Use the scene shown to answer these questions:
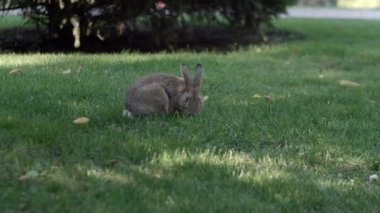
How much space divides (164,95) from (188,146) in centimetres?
83

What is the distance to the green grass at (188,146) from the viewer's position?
388 centimetres

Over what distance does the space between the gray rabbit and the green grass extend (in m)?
0.12

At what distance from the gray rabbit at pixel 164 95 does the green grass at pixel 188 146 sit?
0.38ft

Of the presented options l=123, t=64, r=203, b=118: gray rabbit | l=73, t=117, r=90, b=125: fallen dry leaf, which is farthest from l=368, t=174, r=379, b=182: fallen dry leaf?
l=73, t=117, r=90, b=125: fallen dry leaf

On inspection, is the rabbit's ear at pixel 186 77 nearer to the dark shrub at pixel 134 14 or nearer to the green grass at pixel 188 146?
the green grass at pixel 188 146

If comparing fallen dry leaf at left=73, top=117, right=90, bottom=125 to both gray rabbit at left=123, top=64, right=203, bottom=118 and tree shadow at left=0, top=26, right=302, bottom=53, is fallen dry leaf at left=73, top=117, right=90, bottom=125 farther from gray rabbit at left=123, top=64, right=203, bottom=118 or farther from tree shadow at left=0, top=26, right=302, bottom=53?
tree shadow at left=0, top=26, right=302, bottom=53

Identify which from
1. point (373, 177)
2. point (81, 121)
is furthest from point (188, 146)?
point (373, 177)

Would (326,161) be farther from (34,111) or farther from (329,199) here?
(34,111)

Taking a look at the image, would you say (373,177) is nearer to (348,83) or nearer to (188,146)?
(188,146)

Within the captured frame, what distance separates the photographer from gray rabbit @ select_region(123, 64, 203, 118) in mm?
5547

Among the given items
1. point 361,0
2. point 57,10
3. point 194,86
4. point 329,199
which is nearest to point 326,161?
point 329,199

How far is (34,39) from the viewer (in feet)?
37.2

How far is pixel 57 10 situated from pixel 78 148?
6000 mm

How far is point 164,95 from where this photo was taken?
18.4 feet
